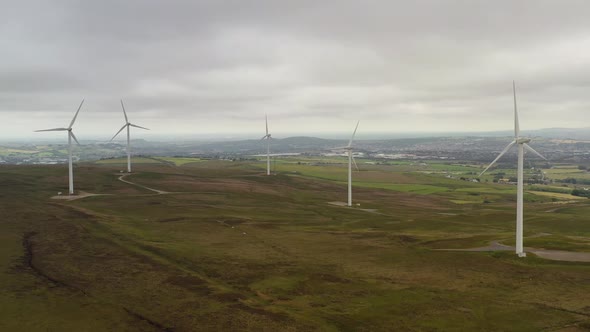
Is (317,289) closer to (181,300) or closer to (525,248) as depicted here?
(181,300)

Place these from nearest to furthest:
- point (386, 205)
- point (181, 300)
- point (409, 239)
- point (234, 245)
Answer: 1. point (181, 300)
2. point (234, 245)
3. point (409, 239)
4. point (386, 205)

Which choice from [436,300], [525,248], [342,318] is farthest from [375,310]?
[525,248]

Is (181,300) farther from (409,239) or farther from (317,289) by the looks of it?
(409,239)

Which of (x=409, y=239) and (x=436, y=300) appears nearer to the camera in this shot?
(x=436, y=300)

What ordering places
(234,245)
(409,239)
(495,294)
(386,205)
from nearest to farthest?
(495,294) → (234,245) → (409,239) → (386,205)

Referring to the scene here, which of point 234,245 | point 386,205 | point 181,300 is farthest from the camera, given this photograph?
point 386,205

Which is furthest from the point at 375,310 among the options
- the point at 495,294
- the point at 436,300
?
the point at 495,294
